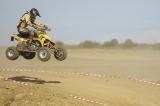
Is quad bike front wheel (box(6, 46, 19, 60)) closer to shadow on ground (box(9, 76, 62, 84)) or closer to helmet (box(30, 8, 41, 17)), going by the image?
helmet (box(30, 8, 41, 17))

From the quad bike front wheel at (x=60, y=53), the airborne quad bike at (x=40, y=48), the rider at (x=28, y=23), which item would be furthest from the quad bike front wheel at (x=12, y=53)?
the quad bike front wheel at (x=60, y=53)

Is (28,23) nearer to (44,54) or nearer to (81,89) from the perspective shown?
(44,54)

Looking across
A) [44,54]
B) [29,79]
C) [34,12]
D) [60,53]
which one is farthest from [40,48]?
[29,79]

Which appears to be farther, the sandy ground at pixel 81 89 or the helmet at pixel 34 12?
the helmet at pixel 34 12

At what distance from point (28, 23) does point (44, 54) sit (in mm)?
1244

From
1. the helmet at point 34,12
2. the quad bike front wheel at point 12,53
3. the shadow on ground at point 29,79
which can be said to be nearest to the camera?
the helmet at point 34,12

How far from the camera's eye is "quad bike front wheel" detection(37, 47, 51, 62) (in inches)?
583

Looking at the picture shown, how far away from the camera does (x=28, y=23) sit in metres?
15.4

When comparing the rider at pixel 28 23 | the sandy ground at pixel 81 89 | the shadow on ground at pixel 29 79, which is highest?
the rider at pixel 28 23

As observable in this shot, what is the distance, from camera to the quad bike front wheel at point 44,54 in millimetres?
14812

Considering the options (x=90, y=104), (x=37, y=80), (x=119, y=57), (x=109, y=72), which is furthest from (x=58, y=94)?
(x=119, y=57)

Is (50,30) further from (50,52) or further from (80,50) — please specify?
(80,50)

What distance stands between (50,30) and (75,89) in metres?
3.07

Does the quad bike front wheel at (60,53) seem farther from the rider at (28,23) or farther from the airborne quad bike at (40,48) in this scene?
the rider at (28,23)
